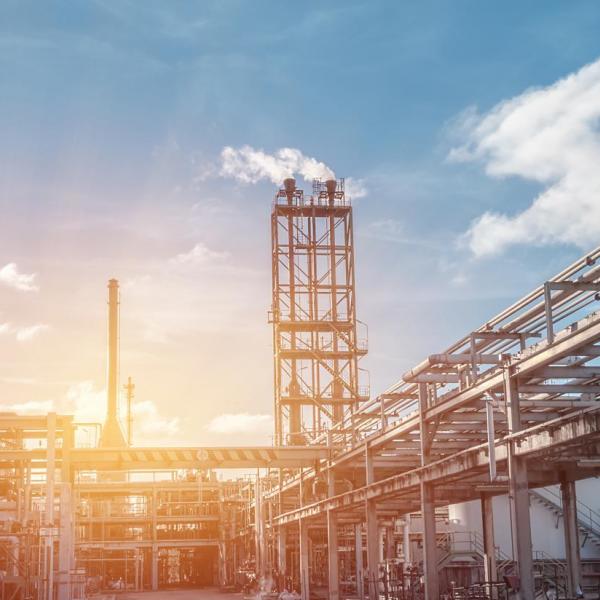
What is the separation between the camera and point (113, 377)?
78812 mm

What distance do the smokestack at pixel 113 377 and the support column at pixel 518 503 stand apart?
59317 millimetres

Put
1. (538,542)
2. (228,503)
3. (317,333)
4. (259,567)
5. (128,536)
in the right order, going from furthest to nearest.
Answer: (128,536) < (228,503) < (317,333) < (259,567) < (538,542)

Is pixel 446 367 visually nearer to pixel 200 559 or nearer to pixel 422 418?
pixel 422 418

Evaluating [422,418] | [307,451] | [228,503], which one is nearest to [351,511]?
[307,451]

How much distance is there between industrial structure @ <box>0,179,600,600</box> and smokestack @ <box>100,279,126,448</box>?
126 millimetres

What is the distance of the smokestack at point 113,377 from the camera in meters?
78.4

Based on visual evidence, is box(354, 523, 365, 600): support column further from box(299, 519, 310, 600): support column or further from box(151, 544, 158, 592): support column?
box(151, 544, 158, 592): support column

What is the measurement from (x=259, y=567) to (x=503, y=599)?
3013 cm

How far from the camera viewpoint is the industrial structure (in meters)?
22.6

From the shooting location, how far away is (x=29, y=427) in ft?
142

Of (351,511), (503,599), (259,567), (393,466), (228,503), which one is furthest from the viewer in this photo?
(228,503)

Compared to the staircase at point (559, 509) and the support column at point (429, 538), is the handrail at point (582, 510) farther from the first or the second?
the support column at point (429, 538)

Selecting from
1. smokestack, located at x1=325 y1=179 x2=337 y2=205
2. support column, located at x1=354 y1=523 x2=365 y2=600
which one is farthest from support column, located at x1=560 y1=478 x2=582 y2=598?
smokestack, located at x1=325 y1=179 x2=337 y2=205

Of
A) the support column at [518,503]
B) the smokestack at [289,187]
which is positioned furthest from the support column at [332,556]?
the smokestack at [289,187]
